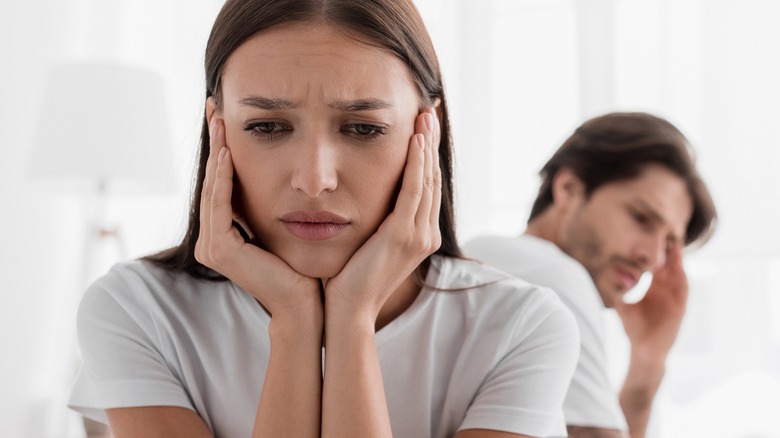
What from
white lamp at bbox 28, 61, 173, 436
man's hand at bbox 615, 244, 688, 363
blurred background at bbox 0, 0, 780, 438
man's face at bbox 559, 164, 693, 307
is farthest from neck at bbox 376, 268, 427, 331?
white lamp at bbox 28, 61, 173, 436

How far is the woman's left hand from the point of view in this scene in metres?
1.21

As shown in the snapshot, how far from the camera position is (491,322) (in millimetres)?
1319

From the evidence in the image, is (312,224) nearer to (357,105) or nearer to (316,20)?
(357,105)

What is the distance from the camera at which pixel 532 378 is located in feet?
4.17

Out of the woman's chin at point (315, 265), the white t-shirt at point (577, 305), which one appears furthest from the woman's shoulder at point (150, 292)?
the white t-shirt at point (577, 305)

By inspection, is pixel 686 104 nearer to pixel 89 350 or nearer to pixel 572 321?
pixel 572 321

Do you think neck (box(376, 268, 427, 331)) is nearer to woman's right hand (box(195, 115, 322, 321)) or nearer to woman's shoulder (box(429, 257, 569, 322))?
woman's shoulder (box(429, 257, 569, 322))

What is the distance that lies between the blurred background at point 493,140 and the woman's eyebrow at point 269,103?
5.54 feet

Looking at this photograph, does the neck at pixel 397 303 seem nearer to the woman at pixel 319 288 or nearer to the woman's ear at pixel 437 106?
the woman at pixel 319 288

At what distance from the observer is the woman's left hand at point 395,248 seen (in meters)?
1.21

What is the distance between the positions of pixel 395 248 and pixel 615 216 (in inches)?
36.1

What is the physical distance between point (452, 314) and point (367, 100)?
1.23 feet

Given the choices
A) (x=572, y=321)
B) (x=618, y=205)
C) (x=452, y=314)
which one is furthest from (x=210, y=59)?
(x=618, y=205)

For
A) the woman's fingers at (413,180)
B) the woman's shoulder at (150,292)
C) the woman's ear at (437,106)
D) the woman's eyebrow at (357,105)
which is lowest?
the woman's shoulder at (150,292)
